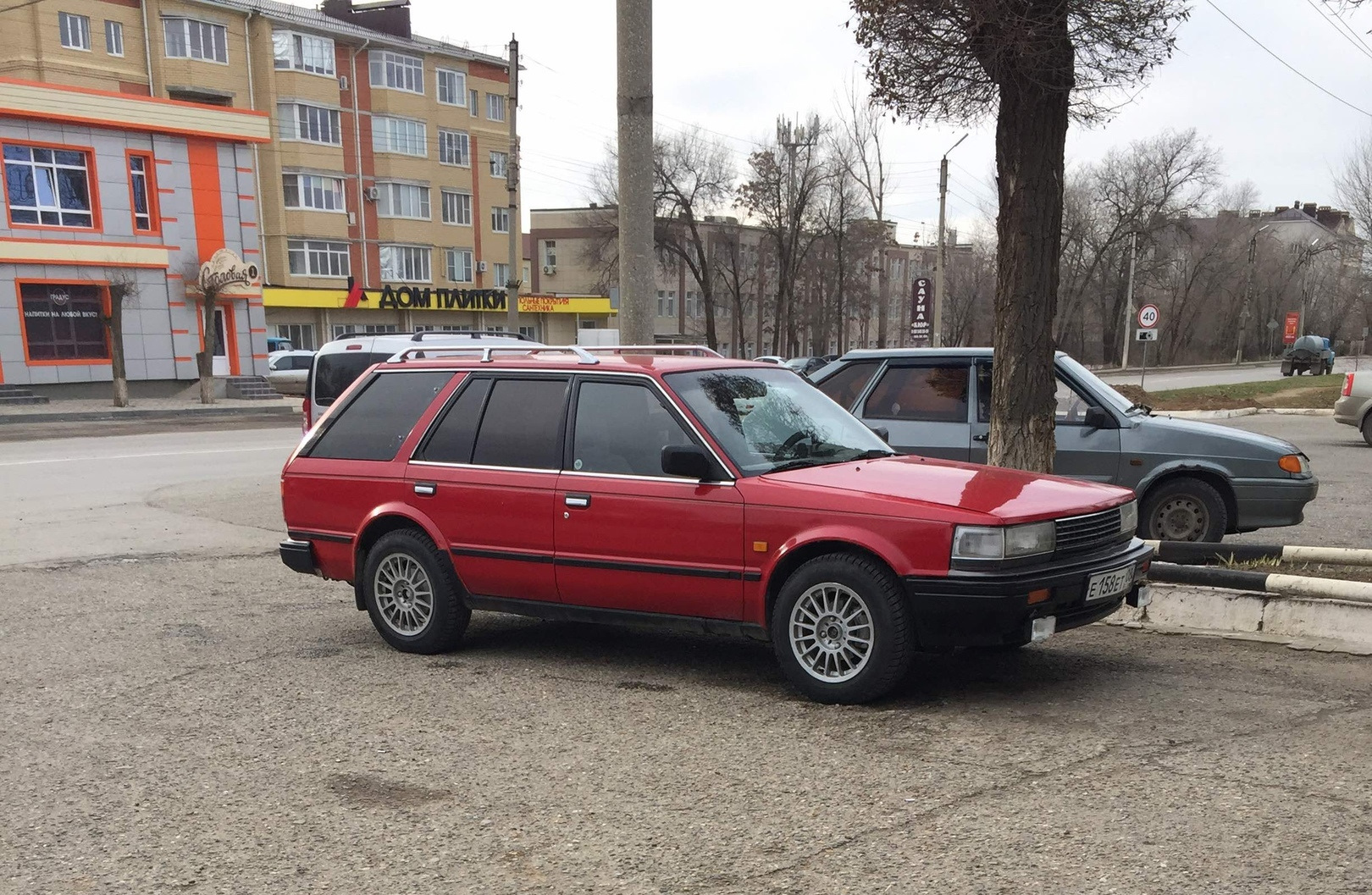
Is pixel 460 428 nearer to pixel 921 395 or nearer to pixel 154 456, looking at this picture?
pixel 921 395

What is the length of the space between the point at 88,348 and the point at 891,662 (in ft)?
119

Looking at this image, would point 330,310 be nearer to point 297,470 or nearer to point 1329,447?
point 1329,447

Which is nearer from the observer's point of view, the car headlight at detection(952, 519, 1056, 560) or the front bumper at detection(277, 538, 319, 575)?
the car headlight at detection(952, 519, 1056, 560)

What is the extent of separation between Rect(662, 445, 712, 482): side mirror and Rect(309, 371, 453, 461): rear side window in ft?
6.16

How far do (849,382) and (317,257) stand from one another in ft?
157

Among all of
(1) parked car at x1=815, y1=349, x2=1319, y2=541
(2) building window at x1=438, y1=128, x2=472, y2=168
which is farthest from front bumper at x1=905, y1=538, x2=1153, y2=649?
(2) building window at x1=438, y1=128, x2=472, y2=168

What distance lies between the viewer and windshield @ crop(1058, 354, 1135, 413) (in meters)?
8.91

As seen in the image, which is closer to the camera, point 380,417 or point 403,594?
point 403,594

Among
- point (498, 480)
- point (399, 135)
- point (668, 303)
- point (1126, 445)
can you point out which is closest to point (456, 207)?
point (399, 135)

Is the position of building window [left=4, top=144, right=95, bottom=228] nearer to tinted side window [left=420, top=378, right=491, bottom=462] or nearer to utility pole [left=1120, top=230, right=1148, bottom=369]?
tinted side window [left=420, top=378, right=491, bottom=462]

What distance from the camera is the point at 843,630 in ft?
17.3

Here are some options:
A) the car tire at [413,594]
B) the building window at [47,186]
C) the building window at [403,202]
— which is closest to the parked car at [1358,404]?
the car tire at [413,594]

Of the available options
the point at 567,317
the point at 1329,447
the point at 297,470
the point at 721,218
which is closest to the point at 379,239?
the point at 567,317

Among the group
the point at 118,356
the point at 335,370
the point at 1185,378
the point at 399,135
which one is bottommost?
the point at 1185,378
